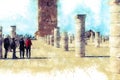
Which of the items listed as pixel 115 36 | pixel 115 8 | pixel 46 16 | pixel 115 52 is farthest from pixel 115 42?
pixel 46 16

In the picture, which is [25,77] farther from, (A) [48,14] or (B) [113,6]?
(A) [48,14]

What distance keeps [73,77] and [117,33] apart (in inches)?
98.1

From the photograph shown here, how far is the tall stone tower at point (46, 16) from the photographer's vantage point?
7376cm

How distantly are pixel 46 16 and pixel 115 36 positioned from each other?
62.5m

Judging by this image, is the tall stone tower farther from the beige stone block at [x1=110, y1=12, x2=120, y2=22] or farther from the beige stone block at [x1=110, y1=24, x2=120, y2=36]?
the beige stone block at [x1=110, y1=12, x2=120, y2=22]

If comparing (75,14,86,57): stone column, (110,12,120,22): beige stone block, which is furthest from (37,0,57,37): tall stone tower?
(110,12,120,22): beige stone block

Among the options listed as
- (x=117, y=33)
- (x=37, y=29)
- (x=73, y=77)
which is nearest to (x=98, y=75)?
(x=73, y=77)

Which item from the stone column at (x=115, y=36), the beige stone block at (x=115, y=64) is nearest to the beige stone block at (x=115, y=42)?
the stone column at (x=115, y=36)

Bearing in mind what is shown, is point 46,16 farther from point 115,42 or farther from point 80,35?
point 115,42

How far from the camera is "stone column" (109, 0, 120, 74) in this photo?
14.5 metres

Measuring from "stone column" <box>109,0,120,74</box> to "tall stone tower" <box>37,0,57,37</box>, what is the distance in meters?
57.3

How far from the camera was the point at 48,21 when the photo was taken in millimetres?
75562

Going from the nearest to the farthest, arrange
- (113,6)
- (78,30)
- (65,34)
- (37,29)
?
(113,6)
(78,30)
(65,34)
(37,29)

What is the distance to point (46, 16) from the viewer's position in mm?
76938
